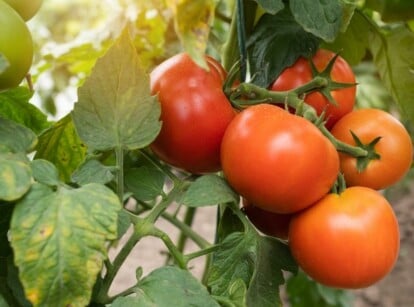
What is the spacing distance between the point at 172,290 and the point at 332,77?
25 centimetres

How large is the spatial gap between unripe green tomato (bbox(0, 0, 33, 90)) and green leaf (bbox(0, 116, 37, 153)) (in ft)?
0.10

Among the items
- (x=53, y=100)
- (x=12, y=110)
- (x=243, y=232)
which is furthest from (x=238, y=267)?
(x=53, y=100)

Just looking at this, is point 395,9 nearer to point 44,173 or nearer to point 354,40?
point 354,40

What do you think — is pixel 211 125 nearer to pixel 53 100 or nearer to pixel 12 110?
pixel 12 110

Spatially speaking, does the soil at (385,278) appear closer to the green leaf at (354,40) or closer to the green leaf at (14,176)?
the green leaf at (354,40)

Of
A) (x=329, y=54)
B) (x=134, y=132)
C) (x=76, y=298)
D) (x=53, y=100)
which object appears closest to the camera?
(x=76, y=298)

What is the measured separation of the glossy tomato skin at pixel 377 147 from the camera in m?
0.58

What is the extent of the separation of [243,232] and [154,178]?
0.09 m

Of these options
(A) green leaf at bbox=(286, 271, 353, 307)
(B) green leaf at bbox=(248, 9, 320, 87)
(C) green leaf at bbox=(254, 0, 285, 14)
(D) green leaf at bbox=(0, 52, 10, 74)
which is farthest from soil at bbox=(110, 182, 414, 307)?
(D) green leaf at bbox=(0, 52, 10, 74)

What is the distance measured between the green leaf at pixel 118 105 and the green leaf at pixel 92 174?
2 centimetres

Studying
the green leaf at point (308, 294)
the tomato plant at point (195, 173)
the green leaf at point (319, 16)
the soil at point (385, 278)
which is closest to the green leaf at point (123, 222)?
the tomato plant at point (195, 173)

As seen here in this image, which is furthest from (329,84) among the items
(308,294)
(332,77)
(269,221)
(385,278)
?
(385,278)

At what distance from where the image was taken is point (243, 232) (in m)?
0.57

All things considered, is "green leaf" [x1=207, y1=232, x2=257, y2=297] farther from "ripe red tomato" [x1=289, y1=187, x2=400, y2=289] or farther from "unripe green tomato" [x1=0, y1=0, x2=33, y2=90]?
"unripe green tomato" [x1=0, y1=0, x2=33, y2=90]
